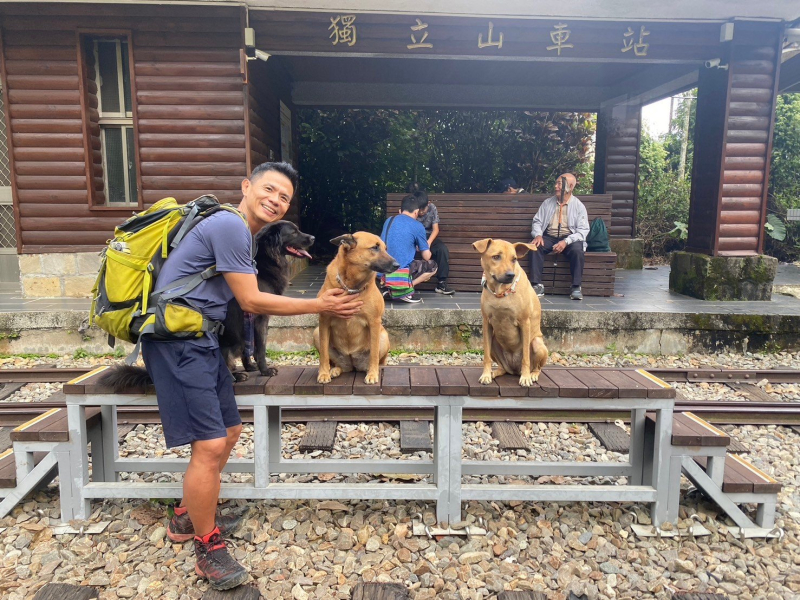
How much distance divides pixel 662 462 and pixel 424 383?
1.43 meters

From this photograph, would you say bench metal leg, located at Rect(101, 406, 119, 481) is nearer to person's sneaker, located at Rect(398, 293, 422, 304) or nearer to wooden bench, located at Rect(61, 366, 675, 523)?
wooden bench, located at Rect(61, 366, 675, 523)

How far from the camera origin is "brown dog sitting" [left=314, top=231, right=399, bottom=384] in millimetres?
3002

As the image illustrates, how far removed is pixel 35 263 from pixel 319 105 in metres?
6.81

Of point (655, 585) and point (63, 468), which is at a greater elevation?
point (63, 468)

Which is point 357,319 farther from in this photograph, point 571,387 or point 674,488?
point 674,488

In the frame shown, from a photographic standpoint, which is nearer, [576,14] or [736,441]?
[736,441]

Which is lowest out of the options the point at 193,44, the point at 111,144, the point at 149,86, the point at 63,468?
the point at 63,468

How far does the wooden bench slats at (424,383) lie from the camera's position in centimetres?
310

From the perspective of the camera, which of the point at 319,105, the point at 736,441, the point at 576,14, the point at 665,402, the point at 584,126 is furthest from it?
the point at 584,126

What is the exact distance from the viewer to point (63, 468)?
3162 mm

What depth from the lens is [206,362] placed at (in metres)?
2.66

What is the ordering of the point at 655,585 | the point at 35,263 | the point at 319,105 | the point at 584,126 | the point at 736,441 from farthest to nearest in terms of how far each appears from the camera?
the point at 584,126 < the point at 319,105 < the point at 35,263 < the point at 736,441 < the point at 655,585

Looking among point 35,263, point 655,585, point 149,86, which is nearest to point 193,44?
point 149,86

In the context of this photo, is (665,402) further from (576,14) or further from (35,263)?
(35,263)
